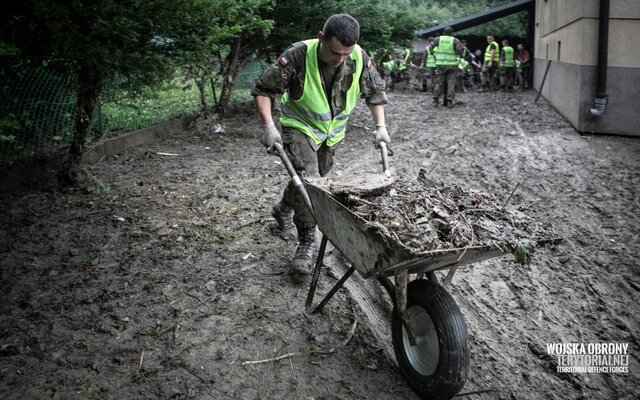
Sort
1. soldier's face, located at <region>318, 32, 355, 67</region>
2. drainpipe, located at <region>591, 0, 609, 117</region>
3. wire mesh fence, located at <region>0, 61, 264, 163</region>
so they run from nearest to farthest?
soldier's face, located at <region>318, 32, 355, 67</region>
wire mesh fence, located at <region>0, 61, 264, 163</region>
drainpipe, located at <region>591, 0, 609, 117</region>

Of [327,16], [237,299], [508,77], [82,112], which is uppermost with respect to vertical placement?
[327,16]

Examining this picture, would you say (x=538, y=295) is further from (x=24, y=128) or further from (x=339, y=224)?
(x=24, y=128)

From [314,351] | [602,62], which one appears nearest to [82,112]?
[314,351]

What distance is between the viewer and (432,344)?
9.08 feet

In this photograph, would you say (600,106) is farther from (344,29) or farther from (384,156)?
(344,29)

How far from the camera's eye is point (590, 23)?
354 inches

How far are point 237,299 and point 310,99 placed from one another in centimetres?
161

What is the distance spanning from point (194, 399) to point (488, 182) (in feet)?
16.6

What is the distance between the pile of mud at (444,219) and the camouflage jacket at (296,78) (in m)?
1.23

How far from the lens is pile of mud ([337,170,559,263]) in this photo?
2398mm

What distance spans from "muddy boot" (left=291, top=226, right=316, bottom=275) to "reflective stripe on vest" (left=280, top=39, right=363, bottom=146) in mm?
742

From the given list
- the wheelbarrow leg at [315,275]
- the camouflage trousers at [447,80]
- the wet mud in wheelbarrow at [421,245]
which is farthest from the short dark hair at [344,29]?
the camouflage trousers at [447,80]

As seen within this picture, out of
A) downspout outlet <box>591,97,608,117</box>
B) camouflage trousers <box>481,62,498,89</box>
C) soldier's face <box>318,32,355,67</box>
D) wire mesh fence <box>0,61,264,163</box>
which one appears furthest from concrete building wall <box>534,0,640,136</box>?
camouflage trousers <box>481,62,498,89</box>

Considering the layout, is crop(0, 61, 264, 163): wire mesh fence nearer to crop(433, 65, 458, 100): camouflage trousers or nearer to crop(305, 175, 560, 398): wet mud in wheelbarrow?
crop(305, 175, 560, 398): wet mud in wheelbarrow
